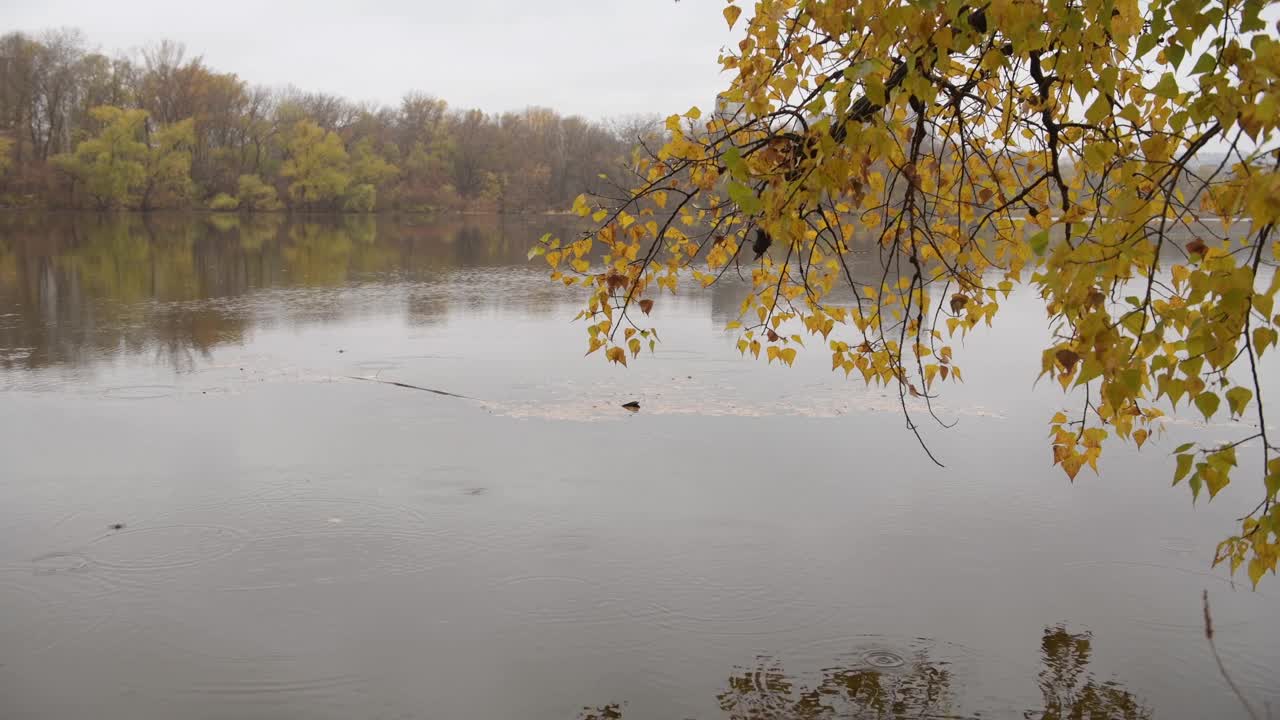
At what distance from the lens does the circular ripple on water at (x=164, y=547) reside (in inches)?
239

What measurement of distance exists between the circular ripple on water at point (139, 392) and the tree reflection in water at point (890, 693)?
7.20 metres

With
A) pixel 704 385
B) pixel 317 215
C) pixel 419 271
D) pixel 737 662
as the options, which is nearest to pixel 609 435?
pixel 704 385

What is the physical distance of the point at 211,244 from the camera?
3356 cm

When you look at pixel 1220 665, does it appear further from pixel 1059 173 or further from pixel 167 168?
pixel 167 168

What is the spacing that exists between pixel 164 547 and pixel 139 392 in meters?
4.62

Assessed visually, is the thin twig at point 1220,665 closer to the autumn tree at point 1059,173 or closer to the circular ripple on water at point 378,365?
the autumn tree at point 1059,173

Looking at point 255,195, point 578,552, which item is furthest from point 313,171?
point 578,552

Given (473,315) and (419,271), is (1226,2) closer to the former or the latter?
(473,315)

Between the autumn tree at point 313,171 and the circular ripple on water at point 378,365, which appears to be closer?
the circular ripple on water at point 378,365

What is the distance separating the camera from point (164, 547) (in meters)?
6.31

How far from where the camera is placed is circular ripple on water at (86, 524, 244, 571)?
6070mm

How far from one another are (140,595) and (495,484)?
2.62 meters

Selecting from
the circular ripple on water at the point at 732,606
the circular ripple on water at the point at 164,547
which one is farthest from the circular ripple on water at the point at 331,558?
the circular ripple on water at the point at 732,606

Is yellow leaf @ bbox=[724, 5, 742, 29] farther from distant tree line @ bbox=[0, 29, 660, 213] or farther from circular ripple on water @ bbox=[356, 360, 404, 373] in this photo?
distant tree line @ bbox=[0, 29, 660, 213]
